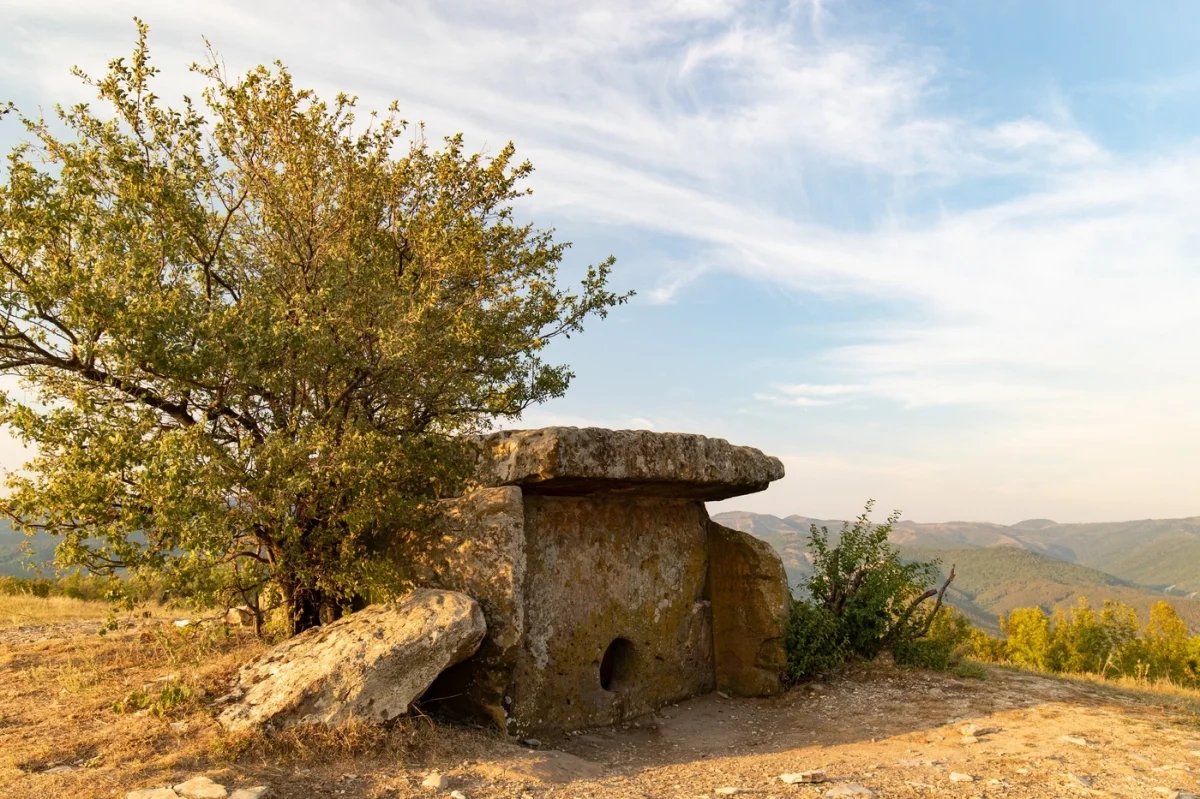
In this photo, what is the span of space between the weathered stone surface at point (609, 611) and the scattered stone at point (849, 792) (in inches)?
134

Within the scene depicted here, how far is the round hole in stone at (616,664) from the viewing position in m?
9.95

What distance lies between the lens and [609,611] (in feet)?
32.0

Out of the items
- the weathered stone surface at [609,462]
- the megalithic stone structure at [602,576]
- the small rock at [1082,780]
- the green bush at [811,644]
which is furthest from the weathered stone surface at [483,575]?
the small rock at [1082,780]

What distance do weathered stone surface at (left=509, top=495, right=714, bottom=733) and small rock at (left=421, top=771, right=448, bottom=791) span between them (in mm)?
2362

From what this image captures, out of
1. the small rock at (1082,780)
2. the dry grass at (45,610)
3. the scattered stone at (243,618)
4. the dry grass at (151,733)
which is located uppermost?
the scattered stone at (243,618)

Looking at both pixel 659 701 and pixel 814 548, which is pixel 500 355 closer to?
pixel 659 701

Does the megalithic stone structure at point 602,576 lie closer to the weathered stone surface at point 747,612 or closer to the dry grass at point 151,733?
the weathered stone surface at point 747,612

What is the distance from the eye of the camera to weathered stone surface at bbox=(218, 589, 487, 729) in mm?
6887

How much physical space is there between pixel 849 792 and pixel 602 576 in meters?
3.96

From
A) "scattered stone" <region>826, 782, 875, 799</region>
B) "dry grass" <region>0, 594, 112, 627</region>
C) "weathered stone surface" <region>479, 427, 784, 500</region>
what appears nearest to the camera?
"scattered stone" <region>826, 782, 875, 799</region>

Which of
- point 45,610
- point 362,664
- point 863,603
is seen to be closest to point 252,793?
point 362,664

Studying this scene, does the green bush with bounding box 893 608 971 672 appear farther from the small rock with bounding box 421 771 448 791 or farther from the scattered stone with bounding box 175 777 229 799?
the scattered stone with bounding box 175 777 229 799

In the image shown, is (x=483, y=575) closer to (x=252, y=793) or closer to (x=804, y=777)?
(x=252, y=793)

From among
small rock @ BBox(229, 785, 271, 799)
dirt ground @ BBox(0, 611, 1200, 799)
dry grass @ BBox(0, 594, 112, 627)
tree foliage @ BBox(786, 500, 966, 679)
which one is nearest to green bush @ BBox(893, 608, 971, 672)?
tree foliage @ BBox(786, 500, 966, 679)
